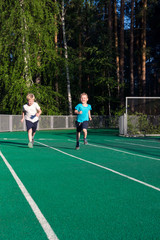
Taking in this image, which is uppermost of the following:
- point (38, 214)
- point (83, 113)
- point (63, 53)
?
point (63, 53)

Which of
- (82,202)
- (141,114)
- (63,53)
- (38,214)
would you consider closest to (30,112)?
(82,202)

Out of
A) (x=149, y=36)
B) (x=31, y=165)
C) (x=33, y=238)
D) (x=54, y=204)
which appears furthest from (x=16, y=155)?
(x=149, y=36)

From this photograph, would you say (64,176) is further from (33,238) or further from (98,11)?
(98,11)

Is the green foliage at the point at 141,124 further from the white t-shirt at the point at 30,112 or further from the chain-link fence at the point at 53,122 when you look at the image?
the chain-link fence at the point at 53,122

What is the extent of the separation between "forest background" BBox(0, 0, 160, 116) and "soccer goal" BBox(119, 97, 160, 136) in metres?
8.86

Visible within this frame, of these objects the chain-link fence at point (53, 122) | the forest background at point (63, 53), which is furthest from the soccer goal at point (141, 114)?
the chain-link fence at point (53, 122)

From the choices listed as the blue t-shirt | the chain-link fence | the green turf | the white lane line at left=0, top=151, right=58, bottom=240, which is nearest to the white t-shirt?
the blue t-shirt

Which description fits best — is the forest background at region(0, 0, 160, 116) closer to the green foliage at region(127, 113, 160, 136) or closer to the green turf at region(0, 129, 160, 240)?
the green foliage at region(127, 113, 160, 136)

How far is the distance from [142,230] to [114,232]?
34cm

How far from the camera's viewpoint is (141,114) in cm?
2142

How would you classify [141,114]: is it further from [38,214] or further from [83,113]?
[38,214]

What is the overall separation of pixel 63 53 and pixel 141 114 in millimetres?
14829

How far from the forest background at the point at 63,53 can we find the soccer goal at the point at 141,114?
8.86 m

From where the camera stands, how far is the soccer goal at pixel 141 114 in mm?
21281
